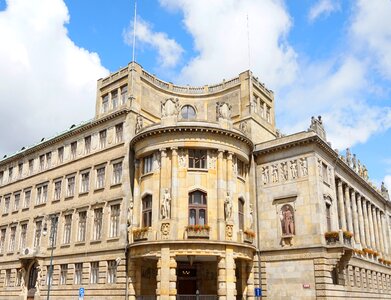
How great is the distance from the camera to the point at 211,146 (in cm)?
3547

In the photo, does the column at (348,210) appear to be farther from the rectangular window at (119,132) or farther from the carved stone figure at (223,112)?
the rectangular window at (119,132)

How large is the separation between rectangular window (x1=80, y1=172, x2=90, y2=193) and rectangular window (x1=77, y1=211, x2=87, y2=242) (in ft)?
7.38

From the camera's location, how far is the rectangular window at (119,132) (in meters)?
40.6

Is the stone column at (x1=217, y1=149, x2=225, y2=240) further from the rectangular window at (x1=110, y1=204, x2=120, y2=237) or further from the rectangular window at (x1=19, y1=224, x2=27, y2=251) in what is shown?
the rectangular window at (x1=19, y1=224, x2=27, y2=251)

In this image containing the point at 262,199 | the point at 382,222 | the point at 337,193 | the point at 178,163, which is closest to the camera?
the point at 178,163

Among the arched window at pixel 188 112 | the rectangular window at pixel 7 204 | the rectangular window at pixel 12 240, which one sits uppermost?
the arched window at pixel 188 112

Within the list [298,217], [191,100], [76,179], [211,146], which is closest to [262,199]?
[298,217]

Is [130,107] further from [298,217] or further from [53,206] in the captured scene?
[298,217]

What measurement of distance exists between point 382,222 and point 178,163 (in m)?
34.8

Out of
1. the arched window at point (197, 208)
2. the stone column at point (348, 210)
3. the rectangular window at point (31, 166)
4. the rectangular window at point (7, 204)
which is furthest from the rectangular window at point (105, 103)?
the stone column at point (348, 210)

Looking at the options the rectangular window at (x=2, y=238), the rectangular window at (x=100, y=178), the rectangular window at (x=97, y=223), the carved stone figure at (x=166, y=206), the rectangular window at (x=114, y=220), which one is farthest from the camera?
the rectangular window at (x=2, y=238)

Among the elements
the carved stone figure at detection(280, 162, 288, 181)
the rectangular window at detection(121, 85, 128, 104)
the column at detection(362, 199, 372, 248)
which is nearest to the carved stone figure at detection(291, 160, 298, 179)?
the carved stone figure at detection(280, 162, 288, 181)

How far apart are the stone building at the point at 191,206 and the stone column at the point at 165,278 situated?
74 millimetres

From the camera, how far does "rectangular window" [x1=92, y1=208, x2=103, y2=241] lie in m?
39.7
